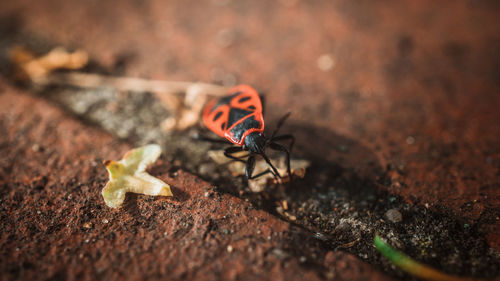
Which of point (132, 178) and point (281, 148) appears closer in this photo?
point (132, 178)

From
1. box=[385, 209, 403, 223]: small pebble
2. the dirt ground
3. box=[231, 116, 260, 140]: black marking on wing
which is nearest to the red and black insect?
box=[231, 116, 260, 140]: black marking on wing

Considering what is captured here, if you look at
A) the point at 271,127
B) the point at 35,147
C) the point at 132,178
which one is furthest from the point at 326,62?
the point at 35,147

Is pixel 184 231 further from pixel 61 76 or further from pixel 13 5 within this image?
pixel 13 5

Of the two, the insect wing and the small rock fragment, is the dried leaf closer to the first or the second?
the insect wing

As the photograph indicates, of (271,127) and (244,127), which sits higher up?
(244,127)

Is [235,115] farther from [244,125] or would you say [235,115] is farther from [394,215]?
[394,215]

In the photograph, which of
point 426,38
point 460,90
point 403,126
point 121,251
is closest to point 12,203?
point 121,251
